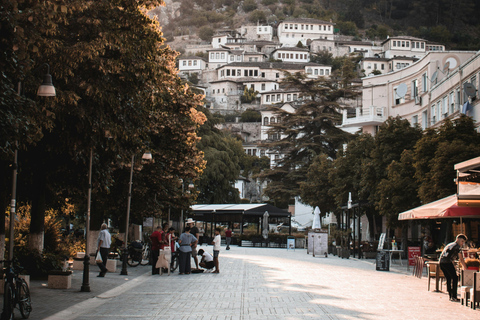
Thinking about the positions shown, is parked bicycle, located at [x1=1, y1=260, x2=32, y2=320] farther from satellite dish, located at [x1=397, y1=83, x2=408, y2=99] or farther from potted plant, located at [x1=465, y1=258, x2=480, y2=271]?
satellite dish, located at [x1=397, y1=83, x2=408, y2=99]

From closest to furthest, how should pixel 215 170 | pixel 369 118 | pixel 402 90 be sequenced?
1. pixel 402 90
2. pixel 215 170
3. pixel 369 118

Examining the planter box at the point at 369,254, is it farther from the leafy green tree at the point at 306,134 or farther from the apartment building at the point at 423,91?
the leafy green tree at the point at 306,134

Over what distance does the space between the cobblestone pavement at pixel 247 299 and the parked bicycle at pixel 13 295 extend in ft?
1.82

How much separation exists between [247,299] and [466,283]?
5151 mm

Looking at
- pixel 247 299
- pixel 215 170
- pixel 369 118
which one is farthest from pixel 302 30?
pixel 247 299

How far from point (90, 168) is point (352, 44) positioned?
6936 inches

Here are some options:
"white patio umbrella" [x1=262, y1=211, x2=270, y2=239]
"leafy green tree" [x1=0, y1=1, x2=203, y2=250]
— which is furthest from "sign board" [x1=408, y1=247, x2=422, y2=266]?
"white patio umbrella" [x1=262, y1=211, x2=270, y2=239]

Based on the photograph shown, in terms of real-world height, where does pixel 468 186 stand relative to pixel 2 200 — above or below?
above

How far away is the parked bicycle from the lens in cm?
1037

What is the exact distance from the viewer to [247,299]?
14383 millimetres

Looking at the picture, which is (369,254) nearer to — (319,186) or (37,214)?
(319,186)

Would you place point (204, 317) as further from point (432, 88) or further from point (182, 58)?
point (182, 58)

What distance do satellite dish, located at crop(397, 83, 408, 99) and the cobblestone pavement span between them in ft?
121

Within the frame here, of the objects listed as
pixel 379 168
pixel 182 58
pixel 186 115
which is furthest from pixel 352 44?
pixel 186 115
